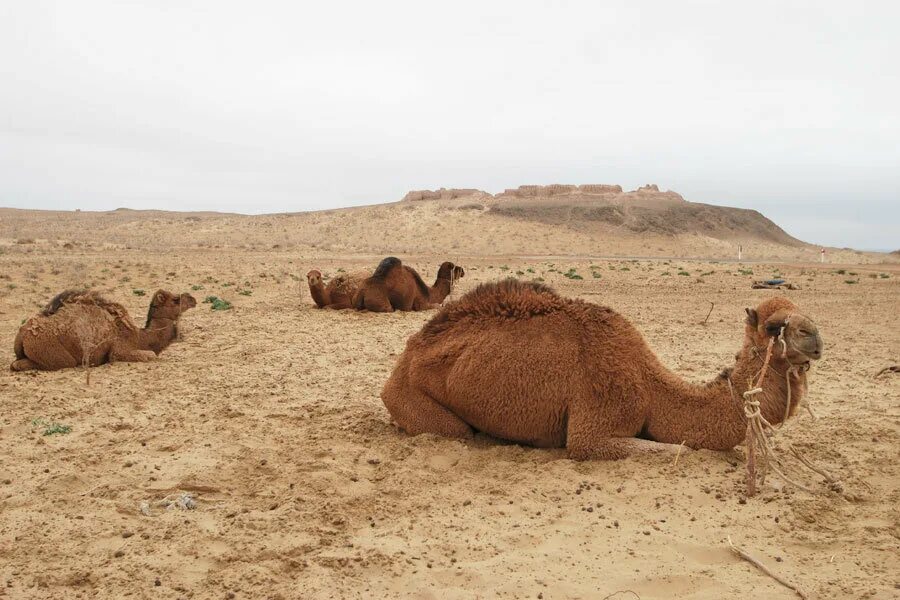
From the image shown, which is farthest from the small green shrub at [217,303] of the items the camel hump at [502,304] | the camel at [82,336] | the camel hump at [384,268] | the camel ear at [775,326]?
the camel ear at [775,326]

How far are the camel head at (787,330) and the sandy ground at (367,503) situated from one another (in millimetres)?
951

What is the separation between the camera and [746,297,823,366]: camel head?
4.86 metres

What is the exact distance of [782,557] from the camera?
12.9 feet

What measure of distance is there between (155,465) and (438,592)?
2910 mm

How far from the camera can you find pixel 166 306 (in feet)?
34.4

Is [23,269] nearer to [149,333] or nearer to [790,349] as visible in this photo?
[149,333]

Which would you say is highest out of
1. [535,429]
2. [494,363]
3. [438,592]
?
[494,363]

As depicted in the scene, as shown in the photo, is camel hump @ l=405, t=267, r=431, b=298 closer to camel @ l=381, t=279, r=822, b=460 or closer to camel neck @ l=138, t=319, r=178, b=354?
camel neck @ l=138, t=319, r=178, b=354

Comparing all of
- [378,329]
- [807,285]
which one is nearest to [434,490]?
[378,329]

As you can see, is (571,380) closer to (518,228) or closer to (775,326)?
(775,326)

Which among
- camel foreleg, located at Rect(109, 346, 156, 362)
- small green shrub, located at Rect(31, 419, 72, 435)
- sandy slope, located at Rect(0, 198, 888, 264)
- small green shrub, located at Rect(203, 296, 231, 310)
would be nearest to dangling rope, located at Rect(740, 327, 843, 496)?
small green shrub, located at Rect(31, 419, 72, 435)

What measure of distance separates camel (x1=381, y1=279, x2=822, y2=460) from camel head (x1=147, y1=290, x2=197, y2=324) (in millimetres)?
5557

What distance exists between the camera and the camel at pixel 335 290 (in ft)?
50.9

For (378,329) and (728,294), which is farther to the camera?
(728,294)
